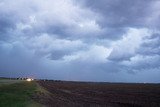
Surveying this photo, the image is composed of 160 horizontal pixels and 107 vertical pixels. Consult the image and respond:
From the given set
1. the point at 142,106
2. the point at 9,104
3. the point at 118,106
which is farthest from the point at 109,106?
the point at 9,104

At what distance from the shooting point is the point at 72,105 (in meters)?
49.9

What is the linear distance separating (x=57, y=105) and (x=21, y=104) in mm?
9698

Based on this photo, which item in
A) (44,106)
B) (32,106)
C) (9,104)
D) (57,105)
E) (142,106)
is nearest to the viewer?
(9,104)

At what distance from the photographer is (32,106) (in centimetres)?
4006

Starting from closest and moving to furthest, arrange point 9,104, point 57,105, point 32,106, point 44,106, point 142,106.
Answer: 1. point 9,104
2. point 32,106
3. point 44,106
4. point 57,105
5. point 142,106

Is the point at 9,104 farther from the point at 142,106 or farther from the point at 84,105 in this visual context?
the point at 142,106

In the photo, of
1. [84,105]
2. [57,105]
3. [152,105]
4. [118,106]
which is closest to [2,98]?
[57,105]

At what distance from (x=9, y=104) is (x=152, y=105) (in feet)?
81.1

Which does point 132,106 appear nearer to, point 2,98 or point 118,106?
point 118,106

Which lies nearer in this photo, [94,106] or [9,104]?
[9,104]

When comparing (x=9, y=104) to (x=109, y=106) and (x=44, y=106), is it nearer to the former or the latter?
(x=44, y=106)

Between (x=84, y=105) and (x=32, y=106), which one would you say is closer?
(x=32, y=106)

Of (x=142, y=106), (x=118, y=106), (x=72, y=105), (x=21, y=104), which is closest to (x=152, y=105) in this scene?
(x=142, y=106)

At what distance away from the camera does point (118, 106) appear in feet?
169
